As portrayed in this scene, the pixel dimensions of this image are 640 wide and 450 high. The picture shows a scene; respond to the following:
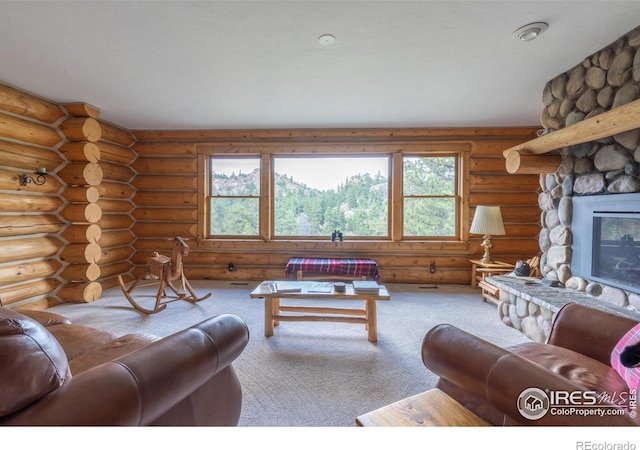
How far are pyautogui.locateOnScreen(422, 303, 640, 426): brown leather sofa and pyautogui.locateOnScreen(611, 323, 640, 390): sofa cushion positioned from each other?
35 millimetres

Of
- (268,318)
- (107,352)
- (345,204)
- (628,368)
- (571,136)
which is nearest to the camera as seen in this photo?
(628,368)

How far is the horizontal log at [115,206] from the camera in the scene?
14.1 feet

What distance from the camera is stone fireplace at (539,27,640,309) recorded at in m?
2.19

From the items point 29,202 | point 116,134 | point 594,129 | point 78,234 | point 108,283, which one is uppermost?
point 116,134

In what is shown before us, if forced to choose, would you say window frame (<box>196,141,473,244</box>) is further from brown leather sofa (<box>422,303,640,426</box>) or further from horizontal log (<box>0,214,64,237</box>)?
brown leather sofa (<box>422,303,640,426</box>)

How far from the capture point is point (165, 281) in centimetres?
347

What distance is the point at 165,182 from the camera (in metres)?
4.89

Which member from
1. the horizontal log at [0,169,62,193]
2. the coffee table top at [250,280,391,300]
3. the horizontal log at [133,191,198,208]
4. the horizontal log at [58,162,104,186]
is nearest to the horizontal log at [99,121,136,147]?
the horizontal log at [58,162,104,186]

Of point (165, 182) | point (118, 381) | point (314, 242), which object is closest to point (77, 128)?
point (165, 182)

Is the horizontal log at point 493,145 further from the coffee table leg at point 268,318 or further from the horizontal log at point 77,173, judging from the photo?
the horizontal log at point 77,173

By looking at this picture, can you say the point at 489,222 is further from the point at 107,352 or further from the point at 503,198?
the point at 107,352

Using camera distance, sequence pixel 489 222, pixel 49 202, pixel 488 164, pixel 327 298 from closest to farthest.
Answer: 1. pixel 327 298
2. pixel 49 202
3. pixel 489 222
4. pixel 488 164

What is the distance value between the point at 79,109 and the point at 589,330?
535cm
